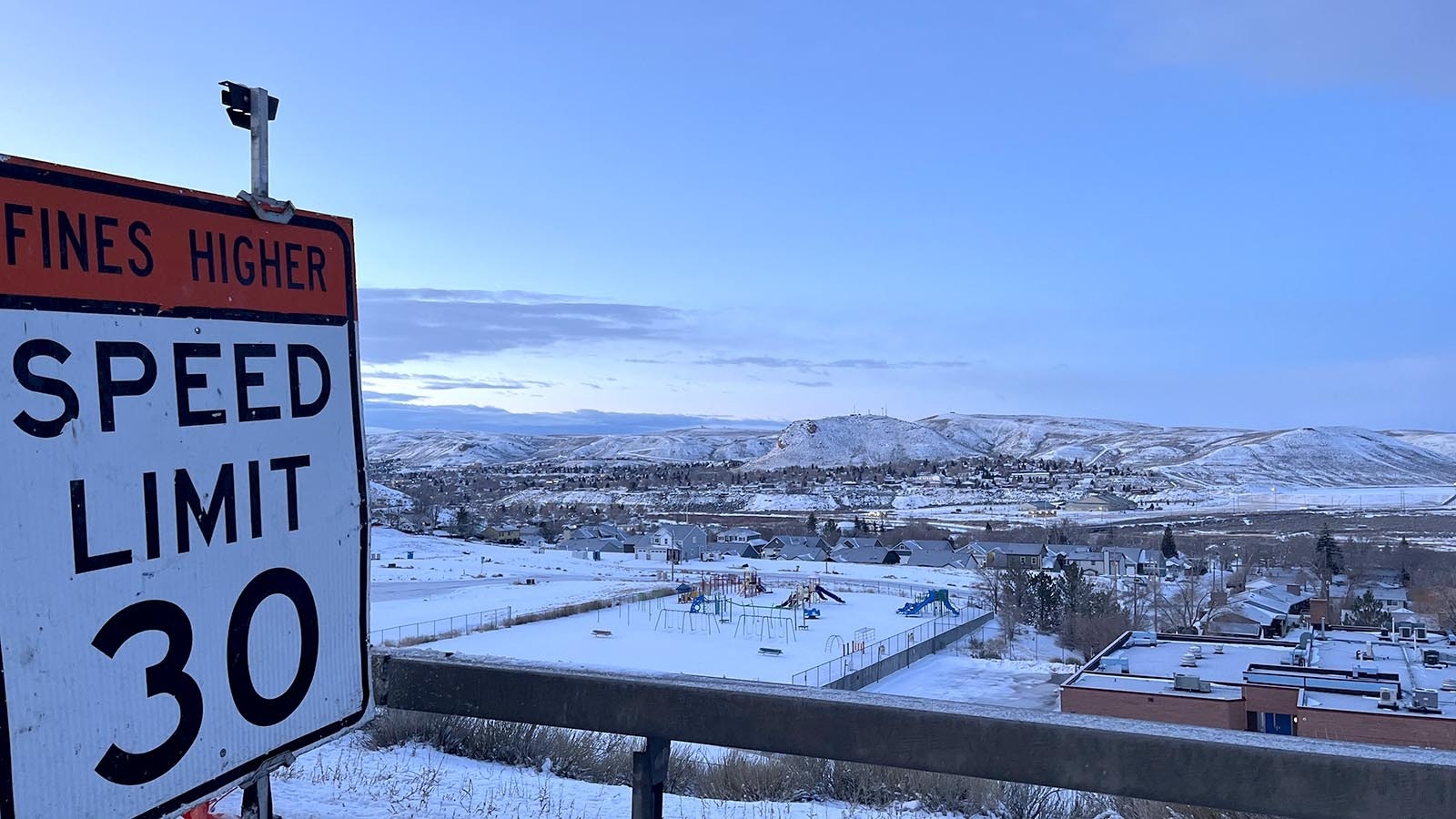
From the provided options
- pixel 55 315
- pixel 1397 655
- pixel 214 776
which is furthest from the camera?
pixel 1397 655

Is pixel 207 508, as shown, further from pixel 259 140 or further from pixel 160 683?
pixel 259 140

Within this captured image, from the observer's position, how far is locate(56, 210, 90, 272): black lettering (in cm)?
181

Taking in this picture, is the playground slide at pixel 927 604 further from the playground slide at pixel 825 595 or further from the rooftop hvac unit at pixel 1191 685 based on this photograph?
the rooftop hvac unit at pixel 1191 685

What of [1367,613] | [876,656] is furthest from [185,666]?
[1367,613]

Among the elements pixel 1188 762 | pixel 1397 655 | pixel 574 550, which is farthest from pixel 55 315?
pixel 574 550

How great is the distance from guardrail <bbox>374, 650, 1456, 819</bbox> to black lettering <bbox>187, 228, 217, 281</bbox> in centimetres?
153

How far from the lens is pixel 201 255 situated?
83.4 inches

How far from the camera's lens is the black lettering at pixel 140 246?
6.44ft

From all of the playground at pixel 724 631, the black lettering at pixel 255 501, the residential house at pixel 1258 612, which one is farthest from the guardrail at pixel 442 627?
the black lettering at pixel 255 501

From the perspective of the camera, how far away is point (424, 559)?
5925cm

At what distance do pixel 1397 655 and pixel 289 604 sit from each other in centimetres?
2568

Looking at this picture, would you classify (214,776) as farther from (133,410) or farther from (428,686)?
(428,686)

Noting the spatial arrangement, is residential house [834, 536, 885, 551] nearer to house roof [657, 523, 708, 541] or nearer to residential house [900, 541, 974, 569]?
residential house [900, 541, 974, 569]

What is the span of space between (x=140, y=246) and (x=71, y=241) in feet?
0.53
